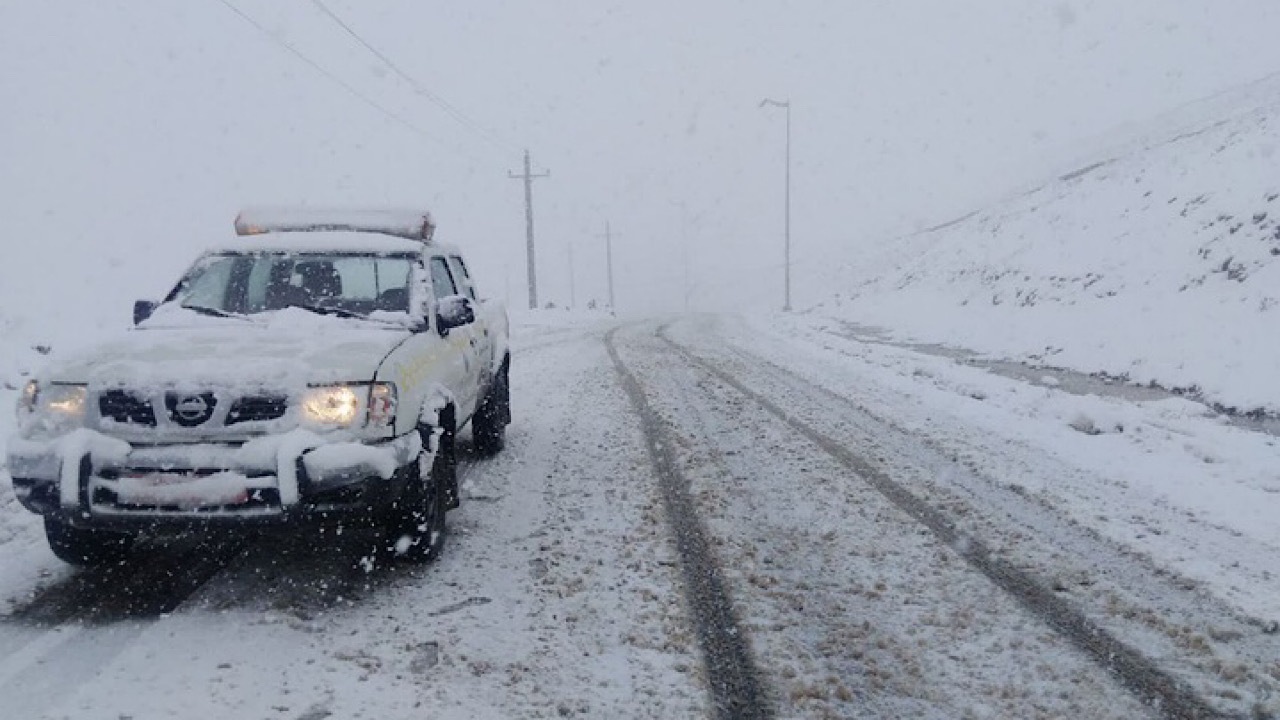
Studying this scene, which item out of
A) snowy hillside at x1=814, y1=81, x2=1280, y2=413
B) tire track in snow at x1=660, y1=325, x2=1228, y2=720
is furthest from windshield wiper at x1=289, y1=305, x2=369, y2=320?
snowy hillside at x1=814, y1=81, x2=1280, y2=413

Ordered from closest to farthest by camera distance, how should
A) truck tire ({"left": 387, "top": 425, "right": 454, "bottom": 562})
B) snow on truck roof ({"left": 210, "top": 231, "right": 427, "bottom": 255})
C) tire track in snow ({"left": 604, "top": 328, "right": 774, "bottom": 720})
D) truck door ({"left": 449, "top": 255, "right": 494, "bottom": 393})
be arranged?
tire track in snow ({"left": 604, "top": 328, "right": 774, "bottom": 720}) < truck tire ({"left": 387, "top": 425, "right": 454, "bottom": 562}) < snow on truck roof ({"left": 210, "top": 231, "right": 427, "bottom": 255}) < truck door ({"left": 449, "top": 255, "right": 494, "bottom": 393})

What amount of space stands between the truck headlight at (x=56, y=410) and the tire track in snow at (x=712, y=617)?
3.04 m

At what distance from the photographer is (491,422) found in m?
7.04

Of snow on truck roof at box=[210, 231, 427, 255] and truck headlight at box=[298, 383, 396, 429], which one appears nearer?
truck headlight at box=[298, 383, 396, 429]

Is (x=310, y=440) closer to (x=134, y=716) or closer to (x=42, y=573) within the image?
(x=134, y=716)

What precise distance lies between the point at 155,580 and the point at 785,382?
8556 mm

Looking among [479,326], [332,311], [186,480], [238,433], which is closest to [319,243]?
[332,311]

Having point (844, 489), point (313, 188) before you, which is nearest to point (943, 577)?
point (844, 489)

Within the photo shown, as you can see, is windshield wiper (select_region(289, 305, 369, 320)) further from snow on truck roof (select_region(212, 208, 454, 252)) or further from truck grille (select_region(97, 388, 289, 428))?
truck grille (select_region(97, 388, 289, 428))

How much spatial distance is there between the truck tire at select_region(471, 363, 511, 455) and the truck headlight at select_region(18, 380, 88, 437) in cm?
318

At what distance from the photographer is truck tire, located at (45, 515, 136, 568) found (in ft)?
13.3

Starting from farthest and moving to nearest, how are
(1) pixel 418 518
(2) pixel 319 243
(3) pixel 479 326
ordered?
1. (3) pixel 479 326
2. (2) pixel 319 243
3. (1) pixel 418 518

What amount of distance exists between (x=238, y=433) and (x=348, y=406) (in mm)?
495

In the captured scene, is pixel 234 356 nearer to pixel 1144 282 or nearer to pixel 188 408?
pixel 188 408
